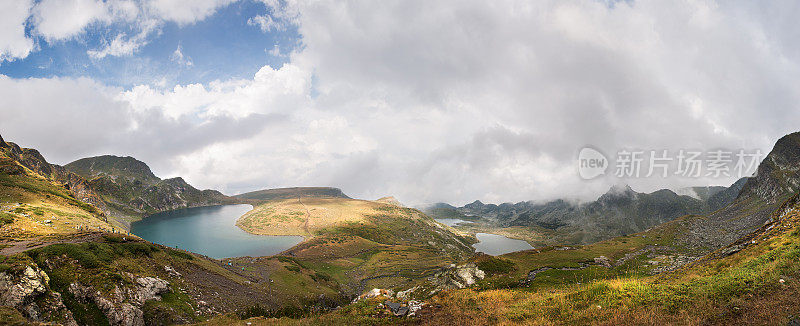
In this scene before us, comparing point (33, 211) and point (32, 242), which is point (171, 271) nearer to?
point (32, 242)

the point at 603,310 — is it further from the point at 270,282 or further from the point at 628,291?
the point at 270,282

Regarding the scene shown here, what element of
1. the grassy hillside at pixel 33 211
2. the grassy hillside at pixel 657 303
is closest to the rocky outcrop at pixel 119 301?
the grassy hillside at pixel 657 303

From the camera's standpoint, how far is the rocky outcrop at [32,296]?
2200 cm

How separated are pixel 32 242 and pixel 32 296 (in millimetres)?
32830

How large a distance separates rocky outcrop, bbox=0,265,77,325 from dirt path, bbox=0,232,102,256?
18730mm

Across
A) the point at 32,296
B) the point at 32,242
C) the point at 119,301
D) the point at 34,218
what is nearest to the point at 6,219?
the point at 34,218

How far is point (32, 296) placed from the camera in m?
Result: 23.4

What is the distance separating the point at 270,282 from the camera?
66250 mm

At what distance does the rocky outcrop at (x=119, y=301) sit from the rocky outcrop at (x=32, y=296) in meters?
2.28

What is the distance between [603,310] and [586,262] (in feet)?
179

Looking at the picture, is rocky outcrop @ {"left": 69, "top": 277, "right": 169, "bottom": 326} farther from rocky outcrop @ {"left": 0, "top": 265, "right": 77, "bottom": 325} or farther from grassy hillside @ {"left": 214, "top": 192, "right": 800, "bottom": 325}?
grassy hillside @ {"left": 214, "top": 192, "right": 800, "bottom": 325}

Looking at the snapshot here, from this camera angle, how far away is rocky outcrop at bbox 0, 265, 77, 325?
22.0 meters

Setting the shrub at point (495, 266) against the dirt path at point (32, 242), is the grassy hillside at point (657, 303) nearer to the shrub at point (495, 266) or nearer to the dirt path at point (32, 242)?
the shrub at point (495, 266)

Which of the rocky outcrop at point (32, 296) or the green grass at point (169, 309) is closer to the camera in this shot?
the rocky outcrop at point (32, 296)
